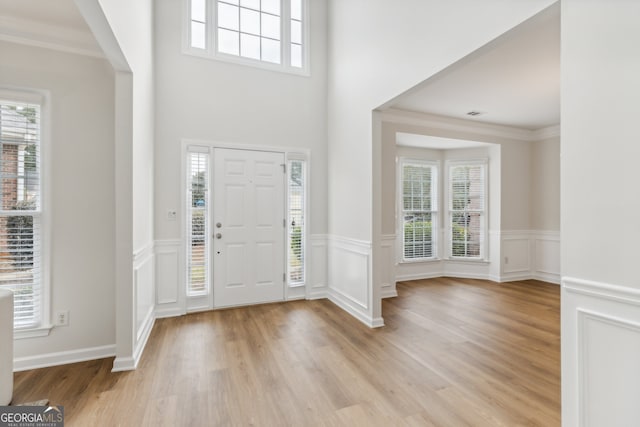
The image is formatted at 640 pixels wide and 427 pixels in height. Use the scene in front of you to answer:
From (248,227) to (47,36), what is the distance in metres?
2.56

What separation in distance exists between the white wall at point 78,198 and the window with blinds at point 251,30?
5.38 ft

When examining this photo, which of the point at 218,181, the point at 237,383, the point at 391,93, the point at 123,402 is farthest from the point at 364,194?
the point at 123,402

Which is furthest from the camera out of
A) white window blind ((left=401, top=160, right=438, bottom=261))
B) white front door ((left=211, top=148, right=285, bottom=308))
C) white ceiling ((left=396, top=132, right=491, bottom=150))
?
white window blind ((left=401, top=160, right=438, bottom=261))

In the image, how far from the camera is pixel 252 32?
409 centimetres

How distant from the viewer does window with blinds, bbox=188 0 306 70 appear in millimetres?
3811

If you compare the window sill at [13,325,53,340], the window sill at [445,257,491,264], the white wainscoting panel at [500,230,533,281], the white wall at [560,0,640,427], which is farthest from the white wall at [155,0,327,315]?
the white wainscoting panel at [500,230,533,281]

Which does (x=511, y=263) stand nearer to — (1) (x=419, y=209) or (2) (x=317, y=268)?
(1) (x=419, y=209)

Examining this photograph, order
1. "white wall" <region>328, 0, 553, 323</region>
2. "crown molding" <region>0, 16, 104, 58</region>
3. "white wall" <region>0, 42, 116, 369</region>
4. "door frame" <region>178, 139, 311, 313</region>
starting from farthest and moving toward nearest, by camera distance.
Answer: "door frame" <region>178, 139, 311, 313</region>
"white wall" <region>0, 42, 116, 369</region>
"crown molding" <region>0, 16, 104, 58</region>
"white wall" <region>328, 0, 553, 323</region>

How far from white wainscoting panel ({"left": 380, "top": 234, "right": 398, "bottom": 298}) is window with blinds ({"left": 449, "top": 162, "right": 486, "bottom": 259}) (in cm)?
182

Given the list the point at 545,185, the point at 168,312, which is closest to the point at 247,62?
the point at 168,312

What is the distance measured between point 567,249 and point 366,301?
208cm

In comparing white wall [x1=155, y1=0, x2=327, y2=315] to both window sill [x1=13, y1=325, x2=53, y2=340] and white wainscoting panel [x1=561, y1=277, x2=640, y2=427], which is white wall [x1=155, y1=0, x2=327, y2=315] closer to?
window sill [x1=13, y1=325, x2=53, y2=340]

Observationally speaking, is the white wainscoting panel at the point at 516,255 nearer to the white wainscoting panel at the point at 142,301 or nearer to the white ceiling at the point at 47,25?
the white wainscoting panel at the point at 142,301

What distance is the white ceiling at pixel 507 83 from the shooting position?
2.29 m
